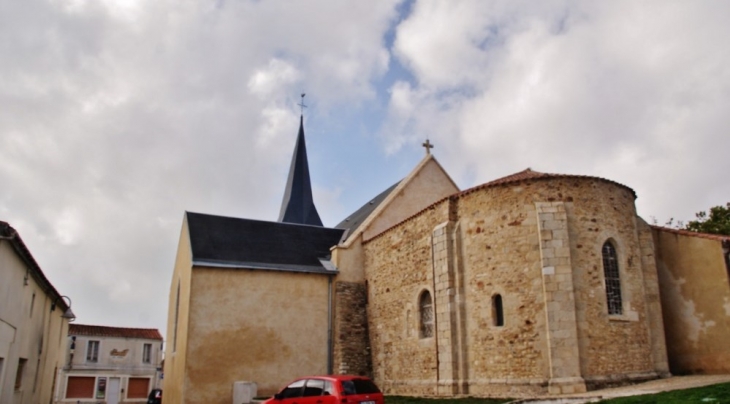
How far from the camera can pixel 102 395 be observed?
1510 inches

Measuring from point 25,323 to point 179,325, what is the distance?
224 inches

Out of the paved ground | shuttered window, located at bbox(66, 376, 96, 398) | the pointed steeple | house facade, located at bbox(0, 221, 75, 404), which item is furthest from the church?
shuttered window, located at bbox(66, 376, 96, 398)

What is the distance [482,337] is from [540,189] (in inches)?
167

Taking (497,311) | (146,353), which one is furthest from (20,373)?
(146,353)

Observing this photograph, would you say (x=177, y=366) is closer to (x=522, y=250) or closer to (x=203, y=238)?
(x=203, y=238)

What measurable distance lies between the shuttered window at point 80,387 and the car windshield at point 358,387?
3269 cm

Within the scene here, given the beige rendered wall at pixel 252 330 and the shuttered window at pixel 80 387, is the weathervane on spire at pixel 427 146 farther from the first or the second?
the shuttered window at pixel 80 387

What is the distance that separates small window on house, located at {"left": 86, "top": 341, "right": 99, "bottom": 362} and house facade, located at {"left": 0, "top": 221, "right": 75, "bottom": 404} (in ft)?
53.7

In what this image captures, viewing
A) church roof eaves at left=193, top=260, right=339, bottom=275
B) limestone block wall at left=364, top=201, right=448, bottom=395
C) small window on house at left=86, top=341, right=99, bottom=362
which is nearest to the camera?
limestone block wall at left=364, top=201, right=448, bottom=395

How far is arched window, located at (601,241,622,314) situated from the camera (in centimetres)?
1492

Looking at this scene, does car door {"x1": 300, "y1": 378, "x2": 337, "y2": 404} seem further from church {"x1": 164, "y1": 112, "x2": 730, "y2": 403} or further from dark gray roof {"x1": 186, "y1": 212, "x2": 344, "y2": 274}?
dark gray roof {"x1": 186, "y1": 212, "x2": 344, "y2": 274}

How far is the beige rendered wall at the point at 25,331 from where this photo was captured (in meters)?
12.9

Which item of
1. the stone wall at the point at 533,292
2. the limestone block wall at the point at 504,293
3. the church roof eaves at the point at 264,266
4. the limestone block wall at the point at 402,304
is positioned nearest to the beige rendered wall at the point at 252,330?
the church roof eaves at the point at 264,266

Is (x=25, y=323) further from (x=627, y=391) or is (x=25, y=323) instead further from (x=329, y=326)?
(x=627, y=391)
